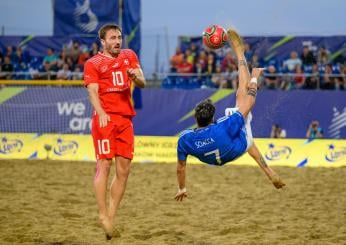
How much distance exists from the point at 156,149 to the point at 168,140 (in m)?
0.34

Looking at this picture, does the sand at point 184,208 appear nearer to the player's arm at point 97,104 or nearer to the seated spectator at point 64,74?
the player's arm at point 97,104

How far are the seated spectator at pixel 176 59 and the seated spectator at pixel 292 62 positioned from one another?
2.75m

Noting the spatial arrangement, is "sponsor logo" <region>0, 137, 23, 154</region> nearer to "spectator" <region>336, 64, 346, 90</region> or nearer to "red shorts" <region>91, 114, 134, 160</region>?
"spectator" <region>336, 64, 346, 90</region>

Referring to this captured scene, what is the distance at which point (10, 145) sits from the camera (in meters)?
16.0

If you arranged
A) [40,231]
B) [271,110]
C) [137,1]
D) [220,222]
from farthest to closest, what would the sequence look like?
[137,1]
[271,110]
[220,222]
[40,231]

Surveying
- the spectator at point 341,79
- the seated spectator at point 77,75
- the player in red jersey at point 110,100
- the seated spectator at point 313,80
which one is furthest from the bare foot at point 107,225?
the seated spectator at point 77,75

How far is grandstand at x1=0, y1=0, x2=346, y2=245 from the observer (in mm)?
8188

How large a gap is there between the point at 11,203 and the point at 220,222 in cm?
306

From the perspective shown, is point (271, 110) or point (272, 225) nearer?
point (272, 225)

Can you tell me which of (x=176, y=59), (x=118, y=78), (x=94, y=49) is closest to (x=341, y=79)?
(x=176, y=59)

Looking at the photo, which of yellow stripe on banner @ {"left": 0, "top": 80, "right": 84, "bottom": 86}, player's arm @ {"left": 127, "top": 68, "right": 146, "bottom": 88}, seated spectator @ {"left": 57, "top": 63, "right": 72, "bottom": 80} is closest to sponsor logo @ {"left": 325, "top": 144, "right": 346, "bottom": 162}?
yellow stripe on banner @ {"left": 0, "top": 80, "right": 84, "bottom": 86}

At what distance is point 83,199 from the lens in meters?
10.2

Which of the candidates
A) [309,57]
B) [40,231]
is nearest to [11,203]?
[40,231]

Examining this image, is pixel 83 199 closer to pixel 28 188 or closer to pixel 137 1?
pixel 28 188
